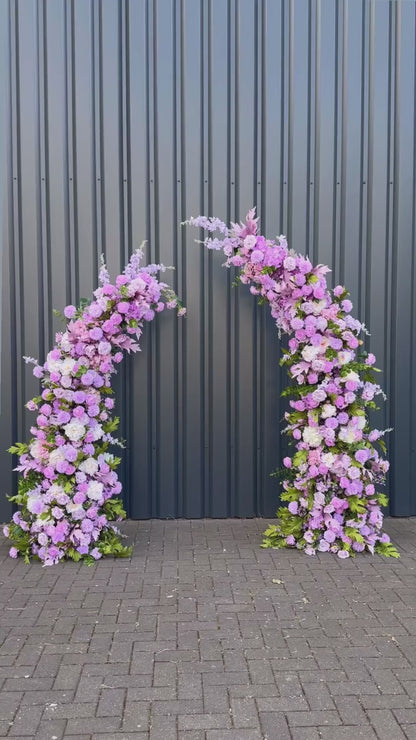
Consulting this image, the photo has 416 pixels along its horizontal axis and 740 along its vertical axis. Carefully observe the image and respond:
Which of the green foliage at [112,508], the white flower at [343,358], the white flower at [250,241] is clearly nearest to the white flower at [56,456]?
the green foliage at [112,508]

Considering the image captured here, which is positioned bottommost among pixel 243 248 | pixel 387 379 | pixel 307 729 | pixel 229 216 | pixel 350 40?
pixel 307 729

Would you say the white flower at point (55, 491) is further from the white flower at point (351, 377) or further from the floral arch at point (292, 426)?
the white flower at point (351, 377)

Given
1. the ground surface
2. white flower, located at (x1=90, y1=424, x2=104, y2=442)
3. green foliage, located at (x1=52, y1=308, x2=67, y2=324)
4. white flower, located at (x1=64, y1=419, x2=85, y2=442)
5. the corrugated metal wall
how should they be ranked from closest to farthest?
the ground surface
white flower, located at (x1=64, y1=419, x2=85, y2=442)
white flower, located at (x1=90, y1=424, x2=104, y2=442)
green foliage, located at (x1=52, y1=308, x2=67, y2=324)
the corrugated metal wall

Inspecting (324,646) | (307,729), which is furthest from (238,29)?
(307,729)

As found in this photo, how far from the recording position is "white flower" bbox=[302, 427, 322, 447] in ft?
14.7

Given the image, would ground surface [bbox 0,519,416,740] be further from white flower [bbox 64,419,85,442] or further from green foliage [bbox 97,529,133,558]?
white flower [bbox 64,419,85,442]

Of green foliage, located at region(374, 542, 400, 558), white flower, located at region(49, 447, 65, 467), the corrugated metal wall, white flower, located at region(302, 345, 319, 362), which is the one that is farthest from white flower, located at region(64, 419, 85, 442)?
green foliage, located at region(374, 542, 400, 558)

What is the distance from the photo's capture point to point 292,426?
468 centimetres

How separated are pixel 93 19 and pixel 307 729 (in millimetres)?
5245

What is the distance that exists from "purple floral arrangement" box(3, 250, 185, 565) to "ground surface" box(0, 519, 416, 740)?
0.63 ft

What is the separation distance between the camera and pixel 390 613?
3.57 metres

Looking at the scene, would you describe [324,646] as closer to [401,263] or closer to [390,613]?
[390,613]

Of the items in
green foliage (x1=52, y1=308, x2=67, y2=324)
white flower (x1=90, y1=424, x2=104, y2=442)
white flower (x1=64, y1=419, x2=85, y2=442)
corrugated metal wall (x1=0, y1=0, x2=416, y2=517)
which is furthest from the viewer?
corrugated metal wall (x1=0, y1=0, x2=416, y2=517)

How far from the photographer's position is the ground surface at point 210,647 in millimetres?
2559
